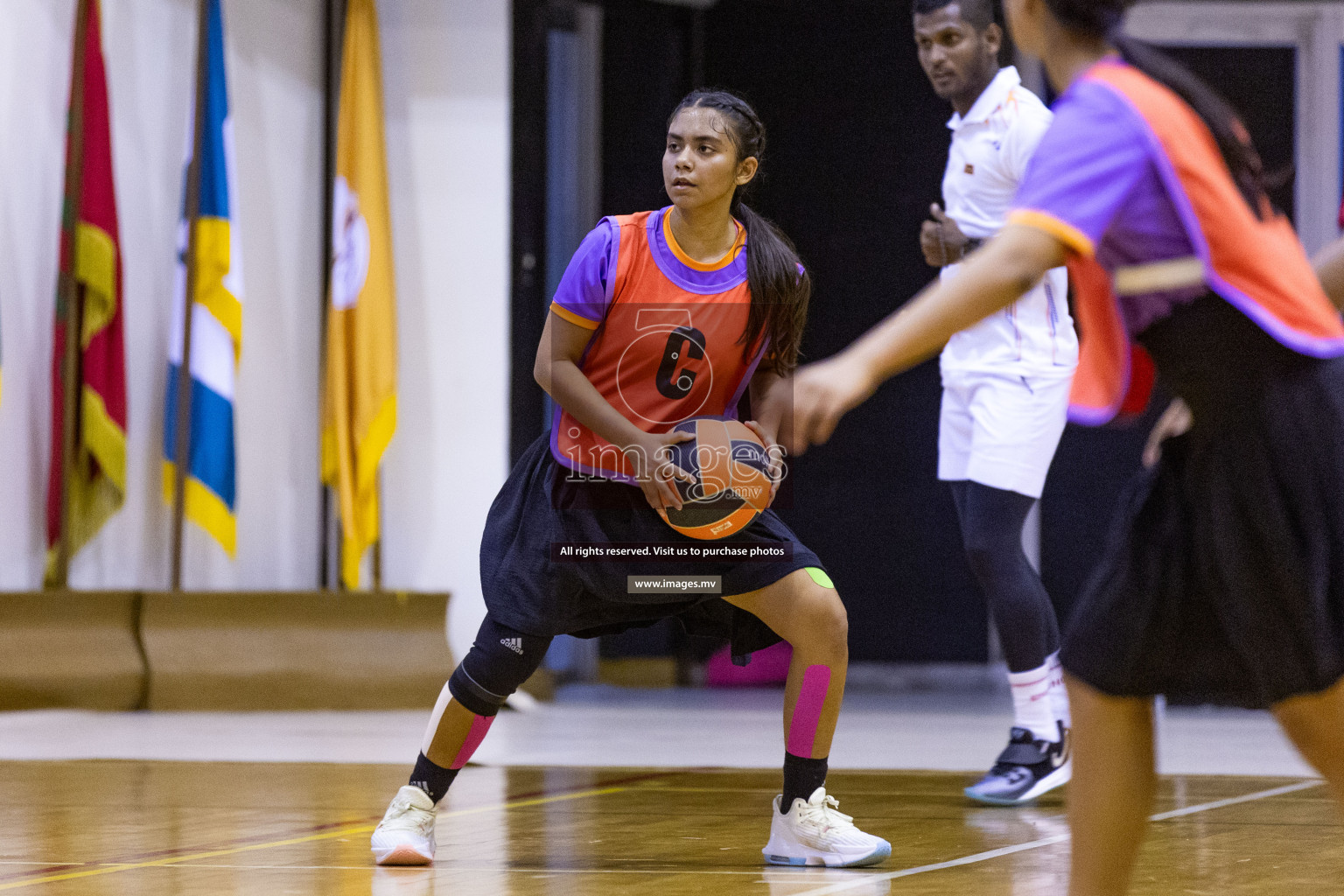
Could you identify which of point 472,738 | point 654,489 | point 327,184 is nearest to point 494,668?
point 472,738

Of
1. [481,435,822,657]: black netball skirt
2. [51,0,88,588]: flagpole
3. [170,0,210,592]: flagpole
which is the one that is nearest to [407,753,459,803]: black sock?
[481,435,822,657]: black netball skirt

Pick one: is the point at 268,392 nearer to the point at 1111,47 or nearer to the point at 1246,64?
the point at 1246,64

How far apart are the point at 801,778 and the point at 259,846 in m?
0.97

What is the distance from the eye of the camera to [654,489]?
2.53 meters

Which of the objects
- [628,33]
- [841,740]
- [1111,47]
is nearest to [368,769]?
[841,740]

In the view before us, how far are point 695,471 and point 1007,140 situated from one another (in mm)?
1340

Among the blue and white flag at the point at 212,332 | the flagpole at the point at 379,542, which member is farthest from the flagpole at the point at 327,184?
the blue and white flag at the point at 212,332

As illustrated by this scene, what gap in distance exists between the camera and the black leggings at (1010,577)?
338 cm

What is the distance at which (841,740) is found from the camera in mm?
4699

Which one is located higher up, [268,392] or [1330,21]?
[1330,21]

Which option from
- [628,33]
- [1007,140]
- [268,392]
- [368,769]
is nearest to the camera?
[1007,140]

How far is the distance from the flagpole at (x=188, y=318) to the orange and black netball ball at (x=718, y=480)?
337 centimetres

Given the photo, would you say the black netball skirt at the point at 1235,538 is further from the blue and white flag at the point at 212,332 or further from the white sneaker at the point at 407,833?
the blue and white flag at the point at 212,332

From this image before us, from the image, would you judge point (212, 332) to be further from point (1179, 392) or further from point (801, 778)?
point (1179, 392)
